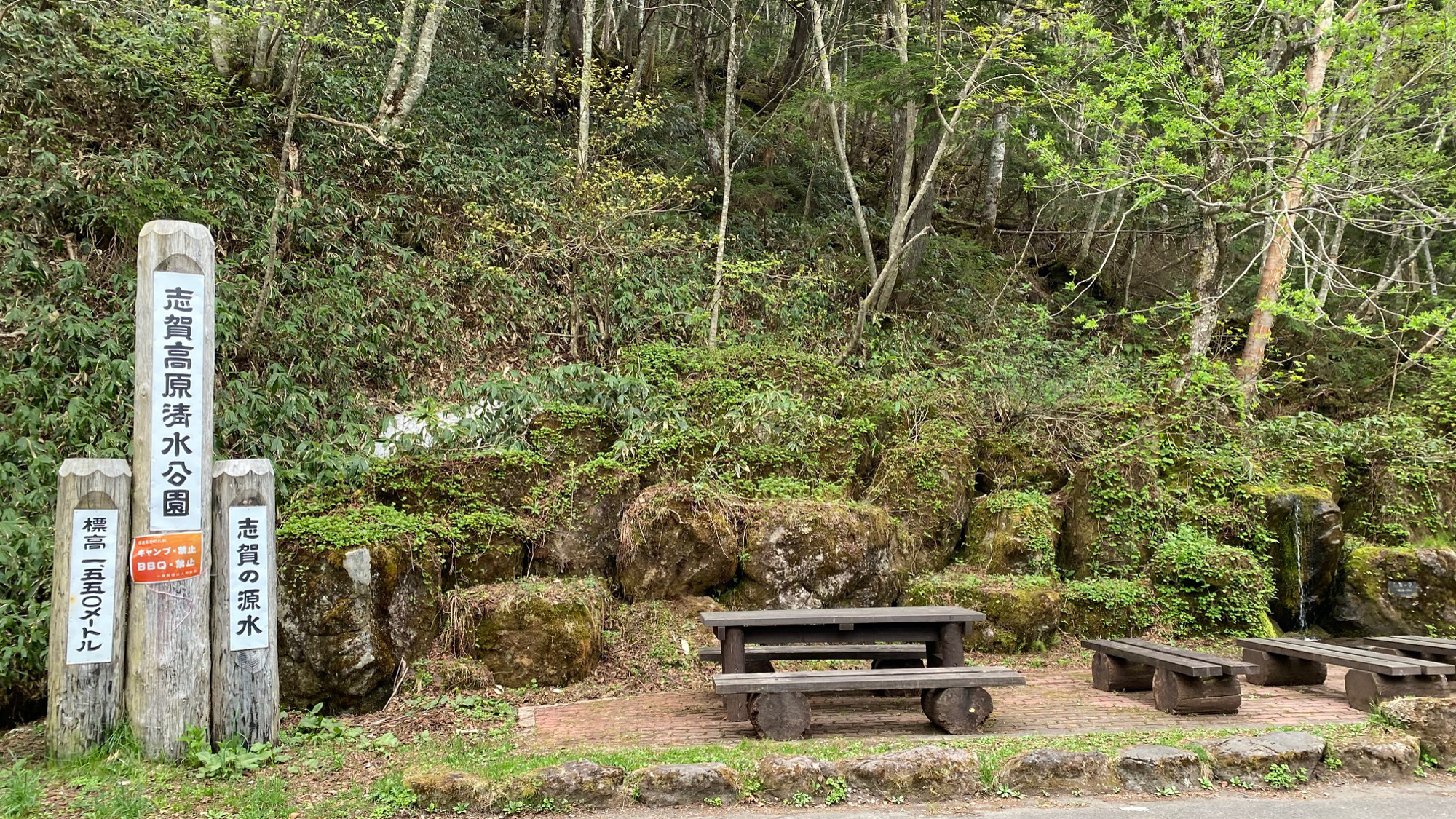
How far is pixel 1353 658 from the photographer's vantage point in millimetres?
6156

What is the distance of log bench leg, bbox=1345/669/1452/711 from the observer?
6055 mm

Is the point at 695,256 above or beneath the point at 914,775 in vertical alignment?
above

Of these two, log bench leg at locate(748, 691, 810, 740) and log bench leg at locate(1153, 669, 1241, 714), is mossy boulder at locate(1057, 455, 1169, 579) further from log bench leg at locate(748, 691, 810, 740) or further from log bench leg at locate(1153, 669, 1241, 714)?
log bench leg at locate(748, 691, 810, 740)

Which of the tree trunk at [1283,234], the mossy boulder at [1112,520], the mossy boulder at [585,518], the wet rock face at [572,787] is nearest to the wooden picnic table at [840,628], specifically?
the wet rock face at [572,787]

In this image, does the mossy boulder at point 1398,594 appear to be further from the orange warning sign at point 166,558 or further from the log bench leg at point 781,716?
the orange warning sign at point 166,558

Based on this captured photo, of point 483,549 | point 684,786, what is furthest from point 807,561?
point 684,786

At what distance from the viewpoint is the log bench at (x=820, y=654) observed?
6.26 metres

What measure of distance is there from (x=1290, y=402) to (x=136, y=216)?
18947mm

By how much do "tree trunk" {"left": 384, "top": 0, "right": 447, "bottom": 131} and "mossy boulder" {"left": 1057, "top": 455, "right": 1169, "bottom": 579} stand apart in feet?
35.7

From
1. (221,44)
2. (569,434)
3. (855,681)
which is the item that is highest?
(221,44)

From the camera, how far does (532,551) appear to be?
25.2 ft

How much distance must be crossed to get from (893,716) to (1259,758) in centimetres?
241

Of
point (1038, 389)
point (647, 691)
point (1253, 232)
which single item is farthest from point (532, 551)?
point (1253, 232)

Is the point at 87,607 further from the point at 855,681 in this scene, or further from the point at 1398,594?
the point at 1398,594
